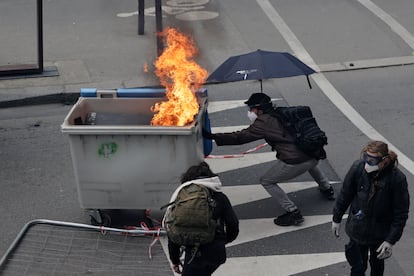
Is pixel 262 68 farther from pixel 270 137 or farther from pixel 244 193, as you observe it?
pixel 244 193

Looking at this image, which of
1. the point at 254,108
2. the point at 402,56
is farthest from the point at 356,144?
the point at 402,56

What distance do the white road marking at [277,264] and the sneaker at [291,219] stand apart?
631 mm

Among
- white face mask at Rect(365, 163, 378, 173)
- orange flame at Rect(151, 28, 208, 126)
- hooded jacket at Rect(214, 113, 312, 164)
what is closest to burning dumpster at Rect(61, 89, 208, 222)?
orange flame at Rect(151, 28, 208, 126)

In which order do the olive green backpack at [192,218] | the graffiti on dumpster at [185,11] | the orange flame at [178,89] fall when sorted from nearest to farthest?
the olive green backpack at [192,218] → the orange flame at [178,89] → the graffiti on dumpster at [185,11]

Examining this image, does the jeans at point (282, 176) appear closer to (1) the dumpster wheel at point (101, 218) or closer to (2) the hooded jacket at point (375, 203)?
(1) the dumpster wheel at point (101, 218)

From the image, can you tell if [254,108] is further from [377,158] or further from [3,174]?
[3,174]

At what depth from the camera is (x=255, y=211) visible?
9664 millimetres

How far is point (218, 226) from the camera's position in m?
6.70

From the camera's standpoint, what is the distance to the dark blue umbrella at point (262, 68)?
31.1ft

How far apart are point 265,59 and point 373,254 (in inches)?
119

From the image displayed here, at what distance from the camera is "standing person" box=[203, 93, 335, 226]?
9.05 metres

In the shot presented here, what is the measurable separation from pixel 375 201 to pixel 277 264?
5.88 ft

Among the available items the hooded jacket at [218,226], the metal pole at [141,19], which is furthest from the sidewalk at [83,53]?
the hooded jacket at [218,226]

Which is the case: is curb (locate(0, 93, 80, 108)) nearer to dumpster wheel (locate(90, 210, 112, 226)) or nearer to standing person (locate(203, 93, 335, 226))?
dumpster wheel (locate(90, 210, 112, 226))
